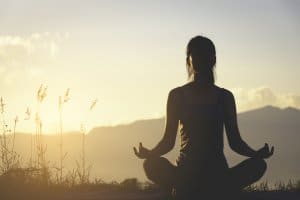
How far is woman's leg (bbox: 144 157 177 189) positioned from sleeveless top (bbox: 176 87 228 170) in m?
0.12

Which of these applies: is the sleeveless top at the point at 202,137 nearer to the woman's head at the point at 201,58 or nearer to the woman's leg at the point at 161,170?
the woman's leg at the point at 161,170

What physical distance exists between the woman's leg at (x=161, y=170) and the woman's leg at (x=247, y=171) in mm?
636

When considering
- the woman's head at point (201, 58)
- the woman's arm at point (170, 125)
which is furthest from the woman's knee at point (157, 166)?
the woman's head at point (201, 58)

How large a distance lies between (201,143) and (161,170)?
0.53m

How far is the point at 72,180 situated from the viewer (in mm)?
10742

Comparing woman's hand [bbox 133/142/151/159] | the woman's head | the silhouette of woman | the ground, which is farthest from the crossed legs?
the ground

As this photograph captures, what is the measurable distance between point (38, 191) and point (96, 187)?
1267 millimetres

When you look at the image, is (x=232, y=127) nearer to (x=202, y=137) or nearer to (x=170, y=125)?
(x=202, y=137)

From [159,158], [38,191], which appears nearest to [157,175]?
[159,158]

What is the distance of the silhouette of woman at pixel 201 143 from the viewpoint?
6734mm

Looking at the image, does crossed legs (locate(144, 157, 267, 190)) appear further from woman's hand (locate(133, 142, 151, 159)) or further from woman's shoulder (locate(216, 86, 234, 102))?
woman's shoulder (locate(216, 86, 234, 102))

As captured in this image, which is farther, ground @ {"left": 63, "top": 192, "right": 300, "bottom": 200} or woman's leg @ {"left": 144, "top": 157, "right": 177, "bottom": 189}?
ground @ {"left": 63, "top": 192, "right": 300, "bottom": 200}

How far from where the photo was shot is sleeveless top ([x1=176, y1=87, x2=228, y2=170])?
672 centimetres

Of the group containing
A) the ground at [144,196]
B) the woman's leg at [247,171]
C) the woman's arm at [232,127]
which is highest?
the woman's arm at [232,127]
